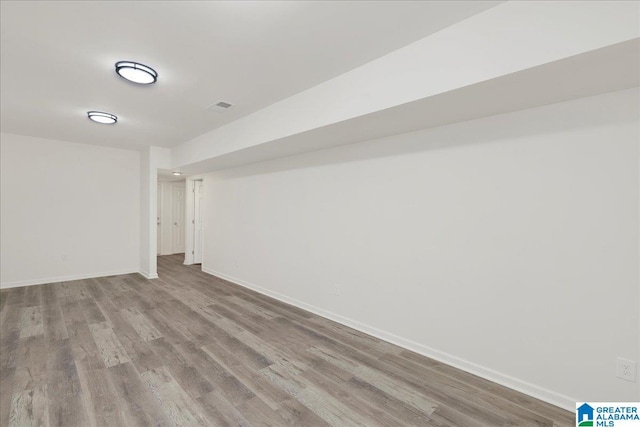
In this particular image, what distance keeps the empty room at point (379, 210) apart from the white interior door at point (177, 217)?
467cm

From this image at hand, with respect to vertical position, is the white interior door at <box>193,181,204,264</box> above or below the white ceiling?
below

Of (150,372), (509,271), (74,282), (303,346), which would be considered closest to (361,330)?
(303,346)

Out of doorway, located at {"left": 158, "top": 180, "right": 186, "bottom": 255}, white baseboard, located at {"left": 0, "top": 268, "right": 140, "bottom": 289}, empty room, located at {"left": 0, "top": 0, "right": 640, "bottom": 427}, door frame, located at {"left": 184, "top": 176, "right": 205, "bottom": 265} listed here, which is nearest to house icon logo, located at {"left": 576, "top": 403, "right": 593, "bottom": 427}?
empty room, located at {"left": 0, "top": 0, "right": 640, "bottom": 427}

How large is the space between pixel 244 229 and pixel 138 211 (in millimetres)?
2943

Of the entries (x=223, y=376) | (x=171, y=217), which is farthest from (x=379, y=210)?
(x=171, y=217)

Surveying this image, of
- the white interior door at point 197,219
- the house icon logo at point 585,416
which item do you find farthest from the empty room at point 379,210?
the white interior door at point 197,219

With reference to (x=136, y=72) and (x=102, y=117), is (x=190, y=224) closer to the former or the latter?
(x=102, y=117)

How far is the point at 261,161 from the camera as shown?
5031 mm

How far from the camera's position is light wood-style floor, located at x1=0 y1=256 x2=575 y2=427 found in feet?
6.61

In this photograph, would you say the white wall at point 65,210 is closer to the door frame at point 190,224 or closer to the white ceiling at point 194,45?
the door frame at point 190,224

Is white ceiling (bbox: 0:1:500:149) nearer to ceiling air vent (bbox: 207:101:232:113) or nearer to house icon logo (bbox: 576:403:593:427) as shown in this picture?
ceiling air vent (bbox: 207:101:232:113)

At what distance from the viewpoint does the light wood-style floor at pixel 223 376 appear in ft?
6.61

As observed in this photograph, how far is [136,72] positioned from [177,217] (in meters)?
7.22

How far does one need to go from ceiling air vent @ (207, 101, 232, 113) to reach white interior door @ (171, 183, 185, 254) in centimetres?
615
